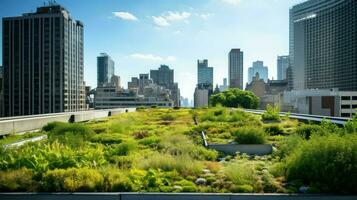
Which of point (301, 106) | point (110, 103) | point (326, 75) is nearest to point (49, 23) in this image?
point (110, 103)

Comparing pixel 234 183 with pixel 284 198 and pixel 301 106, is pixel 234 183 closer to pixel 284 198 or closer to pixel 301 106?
pixel 284 198

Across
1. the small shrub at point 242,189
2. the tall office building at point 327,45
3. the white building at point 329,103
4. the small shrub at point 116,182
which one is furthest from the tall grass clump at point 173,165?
the tall office building at point 327,45

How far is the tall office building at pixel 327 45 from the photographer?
522ft

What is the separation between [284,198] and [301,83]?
19992cm

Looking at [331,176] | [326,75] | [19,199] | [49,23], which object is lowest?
[19,199]

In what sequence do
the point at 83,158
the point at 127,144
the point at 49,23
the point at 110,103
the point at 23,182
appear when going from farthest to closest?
1. the point at 110,103
2. the point at 49,23
3. the point at 127,144
4. the point at 83,158
5. the point at 23,182

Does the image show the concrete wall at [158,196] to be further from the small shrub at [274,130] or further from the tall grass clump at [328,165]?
the small shrub at [274,130]

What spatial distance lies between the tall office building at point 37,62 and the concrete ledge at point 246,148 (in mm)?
124780

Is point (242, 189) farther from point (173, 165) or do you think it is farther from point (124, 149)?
point (124, 149)

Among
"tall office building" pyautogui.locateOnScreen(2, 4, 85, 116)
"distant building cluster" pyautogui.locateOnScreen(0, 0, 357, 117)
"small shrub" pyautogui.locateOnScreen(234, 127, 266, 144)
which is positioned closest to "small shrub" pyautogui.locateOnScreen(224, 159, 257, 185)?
"small shrub" pyautogui.locateOnScreen(234, 127, 266, 144)

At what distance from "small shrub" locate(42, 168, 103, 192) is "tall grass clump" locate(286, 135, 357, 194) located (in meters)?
4.90

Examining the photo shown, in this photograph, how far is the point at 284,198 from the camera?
7656mm

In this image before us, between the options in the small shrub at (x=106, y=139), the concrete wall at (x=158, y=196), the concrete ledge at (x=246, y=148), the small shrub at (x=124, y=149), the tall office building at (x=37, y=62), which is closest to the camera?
the concrete wall at (x=158, y=196)

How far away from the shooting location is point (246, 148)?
14.5m
